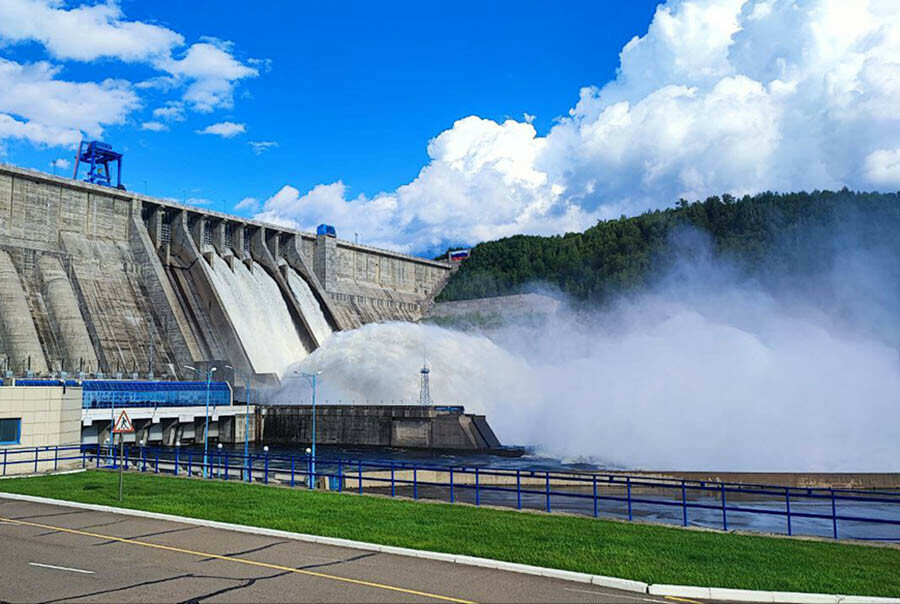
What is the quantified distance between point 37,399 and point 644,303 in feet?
298

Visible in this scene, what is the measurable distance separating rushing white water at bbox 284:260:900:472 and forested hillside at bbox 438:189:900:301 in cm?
3874

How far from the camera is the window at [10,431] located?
25859 millimetres

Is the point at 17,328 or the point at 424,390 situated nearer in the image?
the point at 17,328

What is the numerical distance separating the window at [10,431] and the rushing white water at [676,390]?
30524 mm

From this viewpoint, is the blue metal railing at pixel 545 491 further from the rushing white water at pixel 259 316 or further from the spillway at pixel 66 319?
the rushing white water at pixel 259 316

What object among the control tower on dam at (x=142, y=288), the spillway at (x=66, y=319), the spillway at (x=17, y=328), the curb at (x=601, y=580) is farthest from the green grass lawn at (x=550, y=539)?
the control tower on dam at (x=142, y=288)

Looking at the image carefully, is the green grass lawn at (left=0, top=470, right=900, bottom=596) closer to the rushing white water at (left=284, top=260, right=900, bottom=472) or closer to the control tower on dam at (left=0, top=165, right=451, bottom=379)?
the rushing white water at (left=284, top=260, right=900, bottom=472)

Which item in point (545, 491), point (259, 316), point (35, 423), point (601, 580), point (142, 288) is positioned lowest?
point (545, 491)

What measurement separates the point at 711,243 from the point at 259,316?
8056 centimetres

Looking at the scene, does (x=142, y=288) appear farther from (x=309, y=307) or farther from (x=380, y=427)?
(x=380, y=427)

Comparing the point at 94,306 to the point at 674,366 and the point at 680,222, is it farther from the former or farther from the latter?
the point at 680,222

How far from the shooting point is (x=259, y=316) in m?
74.8

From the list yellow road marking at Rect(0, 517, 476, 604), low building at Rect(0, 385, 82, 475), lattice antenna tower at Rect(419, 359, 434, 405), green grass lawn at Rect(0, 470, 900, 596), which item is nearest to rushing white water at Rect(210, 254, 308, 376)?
lattice antenna tower at Rect(419, 359, 434, 405)

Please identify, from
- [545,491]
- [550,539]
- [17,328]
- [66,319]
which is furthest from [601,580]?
[66,319]
